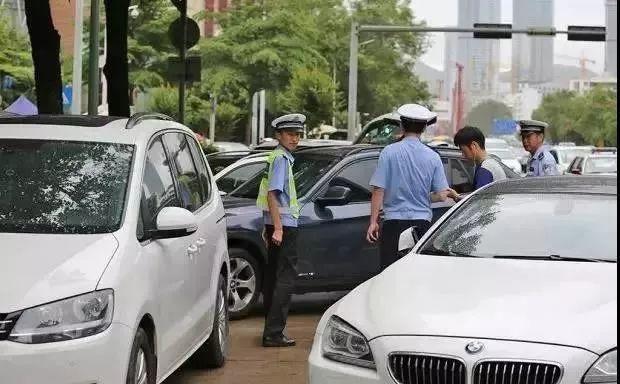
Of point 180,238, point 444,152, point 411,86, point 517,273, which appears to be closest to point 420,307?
point 517,273

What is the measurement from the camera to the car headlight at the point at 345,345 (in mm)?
4926

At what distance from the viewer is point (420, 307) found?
5.03m

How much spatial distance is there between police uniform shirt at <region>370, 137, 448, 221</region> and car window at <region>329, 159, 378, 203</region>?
200cm

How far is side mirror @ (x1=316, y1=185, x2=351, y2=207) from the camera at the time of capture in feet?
32.4

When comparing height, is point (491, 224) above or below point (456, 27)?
below

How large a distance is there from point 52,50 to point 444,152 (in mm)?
4602

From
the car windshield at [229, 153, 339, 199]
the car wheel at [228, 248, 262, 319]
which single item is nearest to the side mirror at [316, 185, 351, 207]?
the car windshield at [229, 153, 339, 199]

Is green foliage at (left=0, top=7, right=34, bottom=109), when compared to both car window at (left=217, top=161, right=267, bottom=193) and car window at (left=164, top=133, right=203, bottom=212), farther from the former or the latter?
car window at (left=164, top=133, right=203, bottom=212)

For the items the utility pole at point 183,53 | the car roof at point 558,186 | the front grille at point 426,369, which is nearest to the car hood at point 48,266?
the front grille at point 426,369

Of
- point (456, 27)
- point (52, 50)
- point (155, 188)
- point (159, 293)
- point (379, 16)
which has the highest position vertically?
point (379, 16)

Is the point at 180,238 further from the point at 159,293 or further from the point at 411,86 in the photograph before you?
the point at 411,86

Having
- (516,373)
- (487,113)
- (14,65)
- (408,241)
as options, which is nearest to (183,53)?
(408,241)

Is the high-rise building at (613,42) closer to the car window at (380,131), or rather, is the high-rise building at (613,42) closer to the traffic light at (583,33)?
the car window at (380,131)

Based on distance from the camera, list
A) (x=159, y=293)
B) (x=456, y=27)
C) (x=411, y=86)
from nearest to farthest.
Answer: (x=159, y=293)
(x=456, y=27)
(x=411, y=86)
